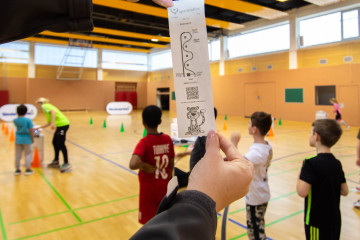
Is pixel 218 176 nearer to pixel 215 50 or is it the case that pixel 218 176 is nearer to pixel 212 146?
pixel 212 146

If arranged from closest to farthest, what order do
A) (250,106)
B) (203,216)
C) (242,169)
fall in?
(203,216) → (242,169) → (250,106)

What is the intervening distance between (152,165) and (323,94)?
13.6 meters

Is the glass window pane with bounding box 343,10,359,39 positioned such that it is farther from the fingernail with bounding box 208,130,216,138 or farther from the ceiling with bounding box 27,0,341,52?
the fingernail with bounding box 208,130,216,138

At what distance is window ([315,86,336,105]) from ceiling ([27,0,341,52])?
412 centimetres

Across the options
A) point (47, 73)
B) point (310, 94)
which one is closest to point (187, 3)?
point (310, 94)

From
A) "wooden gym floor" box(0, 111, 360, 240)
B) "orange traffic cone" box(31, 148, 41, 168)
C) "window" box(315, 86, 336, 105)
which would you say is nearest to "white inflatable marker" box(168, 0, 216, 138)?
"wooden gym floor" box(0, 111, 360, 240)

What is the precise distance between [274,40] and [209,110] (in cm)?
1614

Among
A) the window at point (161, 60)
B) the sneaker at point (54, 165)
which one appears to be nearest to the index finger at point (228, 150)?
the sneaker at point (54, 165)

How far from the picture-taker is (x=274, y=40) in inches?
599

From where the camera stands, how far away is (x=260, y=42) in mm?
15945

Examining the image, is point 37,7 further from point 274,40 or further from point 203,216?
point 274,40

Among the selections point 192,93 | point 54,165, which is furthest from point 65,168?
point 192,93

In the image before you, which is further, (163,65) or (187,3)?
(163,65)

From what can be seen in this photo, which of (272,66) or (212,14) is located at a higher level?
(212,14)
